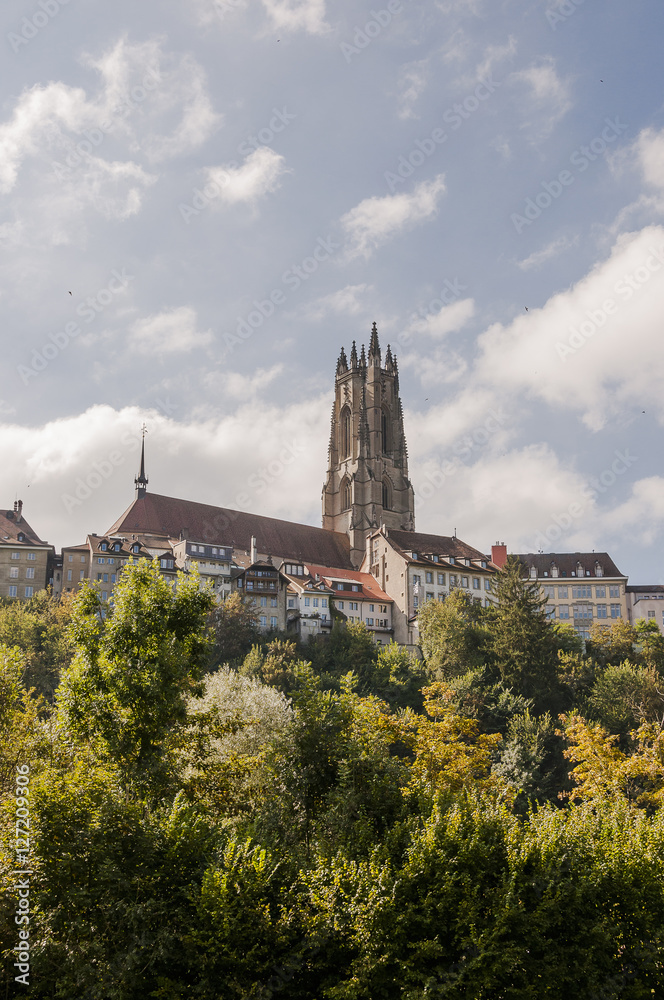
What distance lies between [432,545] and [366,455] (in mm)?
35096

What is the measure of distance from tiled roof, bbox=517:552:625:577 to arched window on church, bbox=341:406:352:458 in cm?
3774

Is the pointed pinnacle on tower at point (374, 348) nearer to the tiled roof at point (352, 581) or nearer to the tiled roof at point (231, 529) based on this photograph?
the tiled roof at point (231, 529)

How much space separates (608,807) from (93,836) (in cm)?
1522

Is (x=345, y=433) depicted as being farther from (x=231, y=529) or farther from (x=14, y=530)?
(x=14, y=530)

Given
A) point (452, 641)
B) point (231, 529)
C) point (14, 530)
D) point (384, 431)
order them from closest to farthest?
point (452, 641), point (14, 530), point (231, 529), point (384, 431)

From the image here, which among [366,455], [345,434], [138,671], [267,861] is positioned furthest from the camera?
[345,434]

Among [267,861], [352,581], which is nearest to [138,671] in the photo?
[267,861]

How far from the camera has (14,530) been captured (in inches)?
3499

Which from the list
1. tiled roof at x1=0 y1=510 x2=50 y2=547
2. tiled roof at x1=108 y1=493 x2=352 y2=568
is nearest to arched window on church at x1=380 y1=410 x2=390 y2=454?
tiled roof at x1=108 y1=493 x2=352 y2=568

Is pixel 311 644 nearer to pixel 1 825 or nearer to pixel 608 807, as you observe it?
pixel 608 807

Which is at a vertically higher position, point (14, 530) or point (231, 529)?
point (231, 529)

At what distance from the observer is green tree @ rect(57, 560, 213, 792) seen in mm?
21438

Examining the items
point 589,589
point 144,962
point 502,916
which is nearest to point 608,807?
point 502,916

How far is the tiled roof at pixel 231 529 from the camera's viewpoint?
98.6m
